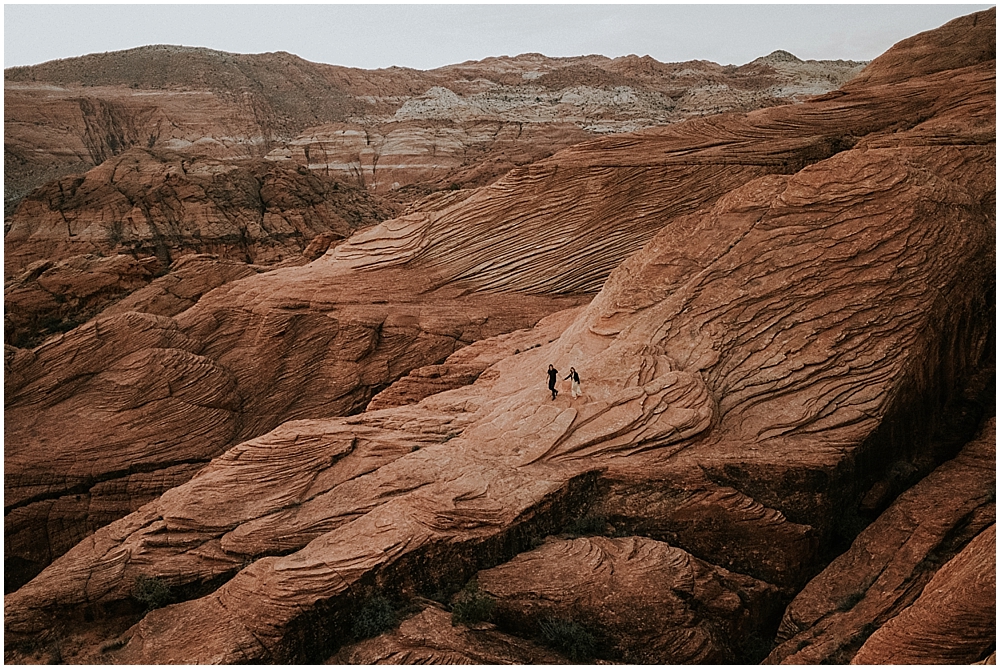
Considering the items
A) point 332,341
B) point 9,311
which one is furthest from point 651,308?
point 9,311

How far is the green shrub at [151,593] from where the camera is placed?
39.8ft

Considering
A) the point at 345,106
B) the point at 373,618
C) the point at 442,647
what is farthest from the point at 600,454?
the point at 345,106

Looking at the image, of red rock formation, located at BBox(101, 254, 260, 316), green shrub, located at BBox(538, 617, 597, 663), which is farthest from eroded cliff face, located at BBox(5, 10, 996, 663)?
red rock formation, located at BBox(101, 254, 260, 316)

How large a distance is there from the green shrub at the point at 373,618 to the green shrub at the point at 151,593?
282 cm

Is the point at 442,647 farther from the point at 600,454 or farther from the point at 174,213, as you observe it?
the point at 174,213

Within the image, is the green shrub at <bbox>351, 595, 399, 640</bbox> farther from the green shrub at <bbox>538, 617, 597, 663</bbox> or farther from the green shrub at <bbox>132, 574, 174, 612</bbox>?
the green shrub at <bbox>132, 574, 174, 612</bbox>

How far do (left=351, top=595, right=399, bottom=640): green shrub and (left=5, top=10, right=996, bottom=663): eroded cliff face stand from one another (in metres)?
0.05

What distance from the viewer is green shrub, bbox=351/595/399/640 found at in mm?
11039

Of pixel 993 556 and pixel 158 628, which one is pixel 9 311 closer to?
pixel 158 628

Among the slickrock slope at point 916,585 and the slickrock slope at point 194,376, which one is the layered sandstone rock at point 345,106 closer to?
the slickrock slope at point 194,376

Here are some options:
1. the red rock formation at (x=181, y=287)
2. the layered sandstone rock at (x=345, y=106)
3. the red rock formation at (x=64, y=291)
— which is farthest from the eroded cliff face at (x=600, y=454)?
the layered sandstone rock at (x=345, y=106)

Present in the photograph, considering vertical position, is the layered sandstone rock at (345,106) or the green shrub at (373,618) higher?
the layered sandstone rock at (345,106)

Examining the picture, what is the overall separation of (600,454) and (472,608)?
300cm

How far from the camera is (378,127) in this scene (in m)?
69.5
